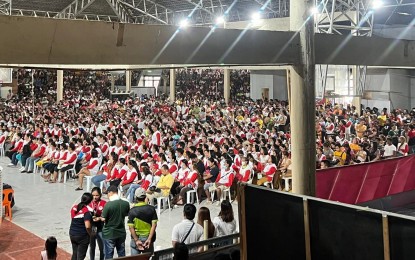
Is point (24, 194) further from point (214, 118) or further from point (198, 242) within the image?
point (214, 118)

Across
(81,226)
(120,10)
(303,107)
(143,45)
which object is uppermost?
(120,10)

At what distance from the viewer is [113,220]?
7863 mm

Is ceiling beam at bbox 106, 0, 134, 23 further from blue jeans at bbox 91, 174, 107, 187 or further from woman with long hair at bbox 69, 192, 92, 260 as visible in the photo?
woman with long hair at bbox 69, 192, 92, 260

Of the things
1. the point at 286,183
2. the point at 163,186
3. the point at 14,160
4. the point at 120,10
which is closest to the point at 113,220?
the point at 163,186

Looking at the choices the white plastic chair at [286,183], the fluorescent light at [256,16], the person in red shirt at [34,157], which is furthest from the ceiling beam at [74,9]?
the white plastic chair at [286,183]

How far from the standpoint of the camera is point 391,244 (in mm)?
4609

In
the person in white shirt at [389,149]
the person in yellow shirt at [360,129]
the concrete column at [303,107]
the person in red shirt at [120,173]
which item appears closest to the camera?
the concrete column at [303,107]

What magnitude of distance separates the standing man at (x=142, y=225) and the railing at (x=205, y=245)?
1086mm

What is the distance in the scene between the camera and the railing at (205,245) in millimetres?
6367

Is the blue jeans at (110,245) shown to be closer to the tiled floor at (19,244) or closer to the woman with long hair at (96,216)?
the woman with long hair at (96,216)

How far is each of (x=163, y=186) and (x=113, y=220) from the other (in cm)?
425

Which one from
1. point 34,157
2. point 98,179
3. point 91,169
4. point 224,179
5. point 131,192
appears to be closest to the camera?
point 131,192

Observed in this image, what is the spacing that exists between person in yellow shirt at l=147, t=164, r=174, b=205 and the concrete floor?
42 cm

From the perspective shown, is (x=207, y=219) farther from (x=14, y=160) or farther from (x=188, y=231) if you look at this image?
(x=14, y=160)
